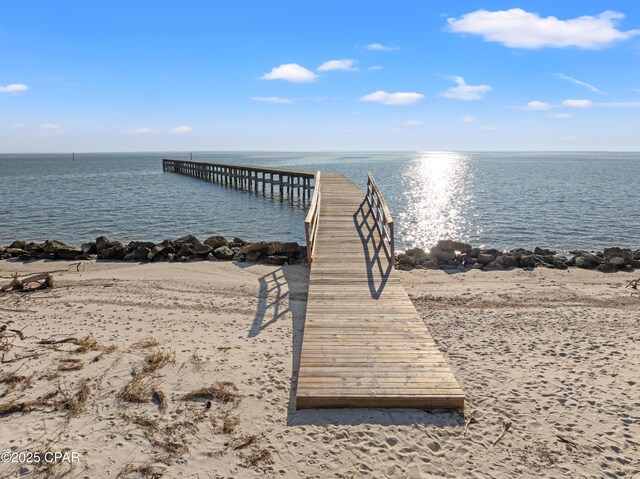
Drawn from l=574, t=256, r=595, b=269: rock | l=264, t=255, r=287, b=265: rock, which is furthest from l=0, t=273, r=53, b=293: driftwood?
l=574, t=256, r=595, b=269: rock

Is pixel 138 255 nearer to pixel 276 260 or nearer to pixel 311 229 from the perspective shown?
pixel 276 260

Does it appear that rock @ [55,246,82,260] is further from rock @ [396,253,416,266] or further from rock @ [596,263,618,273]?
rock @ [596,263,618,273]

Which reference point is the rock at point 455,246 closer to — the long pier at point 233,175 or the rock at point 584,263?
the rock at point 584,263

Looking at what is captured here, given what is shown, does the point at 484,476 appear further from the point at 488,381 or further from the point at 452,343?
the point at 452,343

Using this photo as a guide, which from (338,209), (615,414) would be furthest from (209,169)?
(615,414)

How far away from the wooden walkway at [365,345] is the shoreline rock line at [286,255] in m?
2.67

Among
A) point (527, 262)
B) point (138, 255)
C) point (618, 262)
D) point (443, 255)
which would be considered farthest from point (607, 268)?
point (138, 255)

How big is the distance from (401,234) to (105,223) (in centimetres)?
1606

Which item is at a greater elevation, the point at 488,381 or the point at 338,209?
the point at 338,209

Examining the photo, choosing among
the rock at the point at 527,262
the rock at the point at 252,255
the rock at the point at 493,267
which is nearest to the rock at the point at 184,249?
the rock at the point at 252,255

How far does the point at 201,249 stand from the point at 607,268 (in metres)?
12.2

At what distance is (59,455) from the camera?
13.7 ft

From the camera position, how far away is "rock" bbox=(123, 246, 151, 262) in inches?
537

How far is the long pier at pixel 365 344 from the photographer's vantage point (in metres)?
4.94
